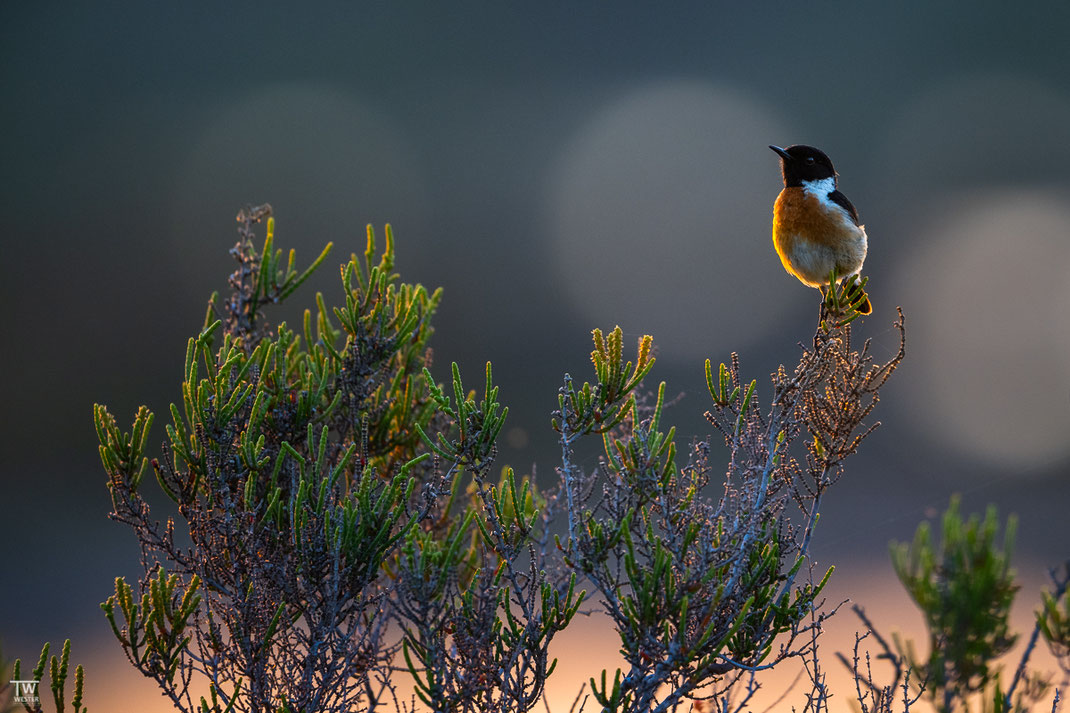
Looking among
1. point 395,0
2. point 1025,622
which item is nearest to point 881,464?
point 1025,622

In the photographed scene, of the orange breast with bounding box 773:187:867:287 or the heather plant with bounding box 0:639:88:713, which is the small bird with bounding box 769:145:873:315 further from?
the heather plant with bounding box 0:639:88:713

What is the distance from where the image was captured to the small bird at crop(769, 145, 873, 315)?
386 cm

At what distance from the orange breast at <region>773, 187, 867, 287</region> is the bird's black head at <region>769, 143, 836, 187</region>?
102 mm

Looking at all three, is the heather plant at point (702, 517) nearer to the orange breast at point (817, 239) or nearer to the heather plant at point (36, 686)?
the orange breast at point (817, 239)

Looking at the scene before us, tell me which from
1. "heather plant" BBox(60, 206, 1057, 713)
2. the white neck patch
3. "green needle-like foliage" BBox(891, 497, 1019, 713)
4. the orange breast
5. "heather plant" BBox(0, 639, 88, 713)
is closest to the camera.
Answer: "green needle-like foliage" BBox(891, 497, 1019, 713)

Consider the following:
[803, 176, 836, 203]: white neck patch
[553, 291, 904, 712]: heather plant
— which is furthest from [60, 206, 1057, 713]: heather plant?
[803, 176, 836, 203]: white neck patch

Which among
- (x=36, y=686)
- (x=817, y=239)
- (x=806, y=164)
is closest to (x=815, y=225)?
(x=817, y=239)

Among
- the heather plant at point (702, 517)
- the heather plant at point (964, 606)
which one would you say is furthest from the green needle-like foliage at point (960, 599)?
the heather plant at point (702, 517)

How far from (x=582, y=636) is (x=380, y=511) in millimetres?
6498

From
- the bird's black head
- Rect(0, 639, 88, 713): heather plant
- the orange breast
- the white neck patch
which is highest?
the bird's black head

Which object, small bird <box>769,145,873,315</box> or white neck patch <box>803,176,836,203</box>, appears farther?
white neck patch <box>803,176,836,203</box>

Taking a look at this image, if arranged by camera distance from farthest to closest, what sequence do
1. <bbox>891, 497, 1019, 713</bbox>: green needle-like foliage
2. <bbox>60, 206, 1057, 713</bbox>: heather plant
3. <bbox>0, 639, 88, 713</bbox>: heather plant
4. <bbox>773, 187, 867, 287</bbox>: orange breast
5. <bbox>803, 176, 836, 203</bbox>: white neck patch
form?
<bbox>803, 176, 836, 203</bbox>: white neck patch, <bbox>773, 187, 867, 287</bbox>: orange breast, <bbox>60, 206, 1057, 713</bbox>: heather plant, <bbox>0, 639, 88, 713</bbox>: heather plant, <bbox>891, 497, 1019, 713</bbox>: green needle-like foliage

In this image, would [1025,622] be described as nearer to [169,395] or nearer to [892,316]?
[892,316]

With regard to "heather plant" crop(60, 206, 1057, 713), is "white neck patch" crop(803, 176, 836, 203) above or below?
above
